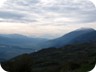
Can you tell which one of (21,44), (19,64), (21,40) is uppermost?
(21,40)

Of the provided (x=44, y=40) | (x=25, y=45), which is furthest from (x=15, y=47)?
(x=44, y=40)

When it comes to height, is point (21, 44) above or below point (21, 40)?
below

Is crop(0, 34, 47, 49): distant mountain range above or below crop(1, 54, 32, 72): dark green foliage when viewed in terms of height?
above

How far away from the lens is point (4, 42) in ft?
24.7

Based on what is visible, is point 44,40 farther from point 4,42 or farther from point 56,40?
Answer: point 4,42

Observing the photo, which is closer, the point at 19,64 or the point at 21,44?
the point at 19,64

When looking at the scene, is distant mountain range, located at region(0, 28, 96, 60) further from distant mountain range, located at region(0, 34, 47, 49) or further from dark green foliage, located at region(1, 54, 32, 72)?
dark green foliage, located at region(1, 54, 32, 72)

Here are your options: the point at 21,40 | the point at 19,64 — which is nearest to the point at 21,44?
the point at 21,40

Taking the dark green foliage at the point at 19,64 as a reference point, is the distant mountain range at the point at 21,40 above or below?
above

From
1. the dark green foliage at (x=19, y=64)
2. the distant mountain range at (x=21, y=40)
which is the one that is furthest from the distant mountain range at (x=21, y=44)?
the dark green foliage at (x=19, y=64)

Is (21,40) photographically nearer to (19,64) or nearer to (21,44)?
(21,44)

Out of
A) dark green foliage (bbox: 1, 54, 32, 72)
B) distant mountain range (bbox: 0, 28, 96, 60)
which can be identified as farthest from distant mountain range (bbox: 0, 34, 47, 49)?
dark green foliage (bbox: 1, 54, 32, 72)

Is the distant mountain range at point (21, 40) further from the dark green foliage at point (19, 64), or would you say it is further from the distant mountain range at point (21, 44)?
the dark green foliage at point (19, 64)

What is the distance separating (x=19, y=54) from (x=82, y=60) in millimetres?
2349
